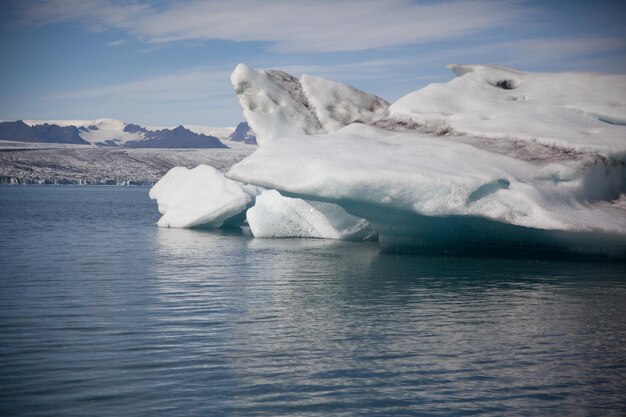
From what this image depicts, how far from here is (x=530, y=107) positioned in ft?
→ 66.1

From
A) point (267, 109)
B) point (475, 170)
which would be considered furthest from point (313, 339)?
point (267, 109)

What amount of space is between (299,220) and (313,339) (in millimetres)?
15780

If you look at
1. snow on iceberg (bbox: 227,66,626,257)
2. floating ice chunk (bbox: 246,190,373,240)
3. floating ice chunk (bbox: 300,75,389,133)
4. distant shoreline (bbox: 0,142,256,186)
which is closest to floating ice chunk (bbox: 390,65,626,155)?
snow on iceberg (bbox: 227,66,626,257)

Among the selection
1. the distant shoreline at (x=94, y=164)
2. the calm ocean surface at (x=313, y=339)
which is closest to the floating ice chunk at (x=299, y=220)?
the calm ocean surface at (x=313, y=339)

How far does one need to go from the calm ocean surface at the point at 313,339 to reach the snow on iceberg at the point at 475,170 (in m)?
1.08

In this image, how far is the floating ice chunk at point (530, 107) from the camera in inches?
715

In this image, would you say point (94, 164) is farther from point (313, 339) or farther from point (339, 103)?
point (313, 339)

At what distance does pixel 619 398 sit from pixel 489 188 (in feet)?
29.7

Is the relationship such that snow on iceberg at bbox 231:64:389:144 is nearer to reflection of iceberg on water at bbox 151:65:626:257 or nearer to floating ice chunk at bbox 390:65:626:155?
reflection of iceberg on water at bbox 151:65:626:257

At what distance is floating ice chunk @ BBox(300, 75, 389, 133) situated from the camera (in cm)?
2298

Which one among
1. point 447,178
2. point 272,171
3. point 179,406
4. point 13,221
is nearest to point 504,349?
point 179,406

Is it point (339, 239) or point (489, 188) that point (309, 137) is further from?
point (339, 239)

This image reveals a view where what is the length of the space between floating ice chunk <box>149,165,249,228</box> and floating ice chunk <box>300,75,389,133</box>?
18.7ft

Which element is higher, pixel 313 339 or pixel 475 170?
pixel 475 170
